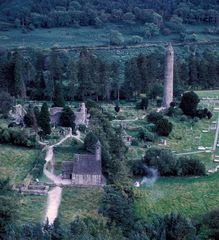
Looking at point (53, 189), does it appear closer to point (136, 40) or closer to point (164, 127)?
point (164, 127)

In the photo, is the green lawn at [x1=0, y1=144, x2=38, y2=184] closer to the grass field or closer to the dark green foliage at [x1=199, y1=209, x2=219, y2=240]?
the dark green foliage at [x1=199, y1=209, x2=219, y2=240]

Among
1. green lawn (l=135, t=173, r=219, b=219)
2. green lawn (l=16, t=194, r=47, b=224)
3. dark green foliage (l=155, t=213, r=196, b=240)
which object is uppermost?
dark green foliage (l=155, t=213, r=196, b=240)

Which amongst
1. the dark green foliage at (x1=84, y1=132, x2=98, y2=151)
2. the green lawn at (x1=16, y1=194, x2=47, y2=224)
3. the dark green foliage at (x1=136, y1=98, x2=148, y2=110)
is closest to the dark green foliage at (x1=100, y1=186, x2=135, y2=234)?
the green lawn at (x1=16, y1=194, x2=47, y2=224)

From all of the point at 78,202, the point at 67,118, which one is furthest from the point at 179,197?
the point at 67,118

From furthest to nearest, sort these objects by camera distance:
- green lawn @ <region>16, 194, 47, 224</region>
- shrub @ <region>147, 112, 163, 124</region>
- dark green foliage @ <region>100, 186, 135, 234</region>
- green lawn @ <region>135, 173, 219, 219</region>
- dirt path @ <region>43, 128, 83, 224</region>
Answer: shrub @ <region>147, 112, 163, 124</region> → green lawn @ <region>135, 173, 219, 219</region> → dirt path @ <region>43, 128, 83, 224</region> → dark green foliage @ <region>100, 186, 135, 234</region> → green lawn @ <region>16, 194, 47, 224</region>

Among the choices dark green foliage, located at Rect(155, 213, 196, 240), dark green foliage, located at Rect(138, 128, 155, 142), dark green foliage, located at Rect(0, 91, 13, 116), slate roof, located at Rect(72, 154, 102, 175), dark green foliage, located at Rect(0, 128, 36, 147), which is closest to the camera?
dark green foliage, located at Rect(155, 213, 196, 240)

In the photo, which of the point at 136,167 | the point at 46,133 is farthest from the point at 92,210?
the point at 46,133

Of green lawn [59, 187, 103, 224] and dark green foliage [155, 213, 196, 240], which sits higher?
dark green foliage [155, 213, 196, 240]

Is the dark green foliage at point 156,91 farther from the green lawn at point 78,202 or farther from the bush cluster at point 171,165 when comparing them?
A: the green lawn at point 78,202
